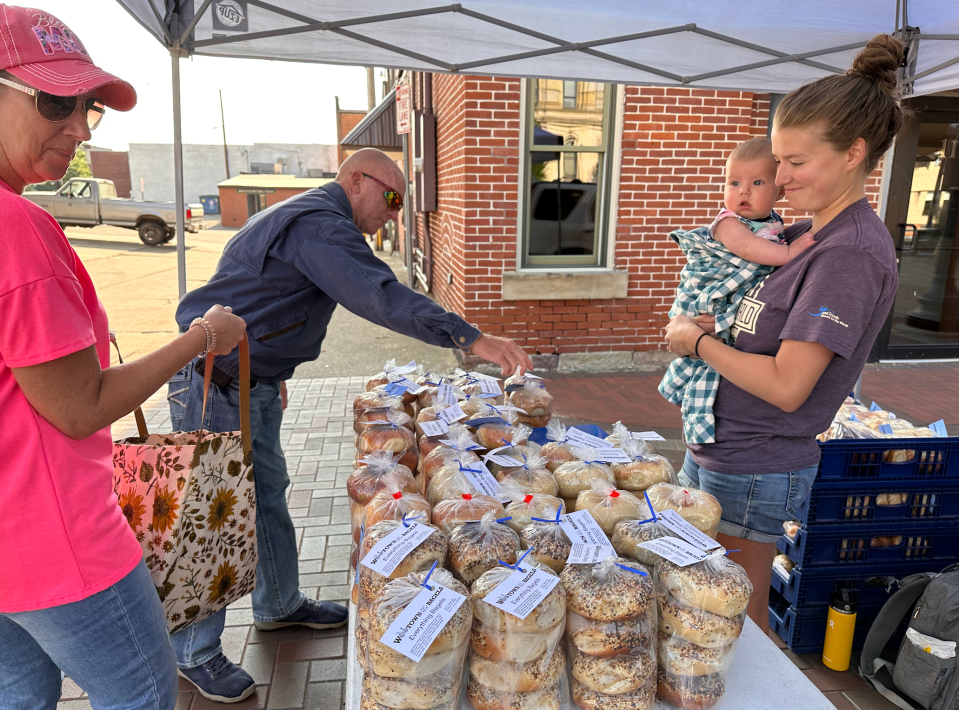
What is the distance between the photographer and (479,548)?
145cm

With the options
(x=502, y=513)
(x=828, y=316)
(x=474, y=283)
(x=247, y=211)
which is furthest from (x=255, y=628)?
(x=247, y=211)

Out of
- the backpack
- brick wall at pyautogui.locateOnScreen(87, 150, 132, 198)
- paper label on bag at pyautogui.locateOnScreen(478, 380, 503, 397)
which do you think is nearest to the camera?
the backpack

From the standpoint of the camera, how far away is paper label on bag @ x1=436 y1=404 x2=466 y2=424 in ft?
7.80

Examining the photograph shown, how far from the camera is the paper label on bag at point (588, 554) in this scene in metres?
1.39

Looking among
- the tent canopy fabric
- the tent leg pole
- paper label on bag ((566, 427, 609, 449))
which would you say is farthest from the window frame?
paper label on bag ((566, 427, 609, 449))

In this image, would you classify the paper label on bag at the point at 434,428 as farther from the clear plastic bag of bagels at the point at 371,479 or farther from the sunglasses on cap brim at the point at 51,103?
the sunglasses on cap brim at the point at 51,103

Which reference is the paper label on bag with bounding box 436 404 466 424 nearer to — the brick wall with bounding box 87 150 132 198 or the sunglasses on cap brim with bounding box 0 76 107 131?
the sunglasses on cap brim with bounding box 0 76 107 131

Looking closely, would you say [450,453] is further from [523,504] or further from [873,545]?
[873,545]

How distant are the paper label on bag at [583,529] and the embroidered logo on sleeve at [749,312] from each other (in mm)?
733

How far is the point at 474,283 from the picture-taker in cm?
658

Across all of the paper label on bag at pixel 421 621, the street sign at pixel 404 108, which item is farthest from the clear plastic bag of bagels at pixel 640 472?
the street sign at pixel 404 108

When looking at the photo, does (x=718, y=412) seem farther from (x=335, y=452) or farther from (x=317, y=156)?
(x=317, y=156)

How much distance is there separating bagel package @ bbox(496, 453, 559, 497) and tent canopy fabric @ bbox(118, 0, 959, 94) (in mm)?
2430

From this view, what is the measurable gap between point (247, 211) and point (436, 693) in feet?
141
